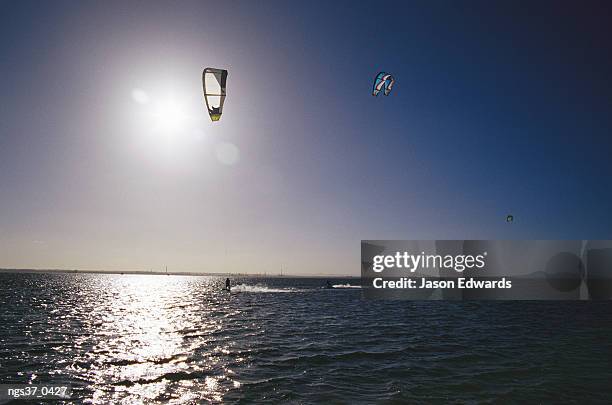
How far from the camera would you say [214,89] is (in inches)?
460

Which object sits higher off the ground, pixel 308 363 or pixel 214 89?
pixel 214 89

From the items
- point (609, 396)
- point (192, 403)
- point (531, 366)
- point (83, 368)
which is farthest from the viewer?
point (531, 366)

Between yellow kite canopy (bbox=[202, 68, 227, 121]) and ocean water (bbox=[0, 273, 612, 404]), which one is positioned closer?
ocean water (bbox=[0, 273, 612, 404])

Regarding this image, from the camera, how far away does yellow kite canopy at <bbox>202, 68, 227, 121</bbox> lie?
11.5 m

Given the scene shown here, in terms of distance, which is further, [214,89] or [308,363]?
[308,363]

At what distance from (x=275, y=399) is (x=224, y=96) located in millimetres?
9735

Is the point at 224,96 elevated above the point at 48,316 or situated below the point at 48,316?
above

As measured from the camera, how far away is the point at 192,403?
10289mm

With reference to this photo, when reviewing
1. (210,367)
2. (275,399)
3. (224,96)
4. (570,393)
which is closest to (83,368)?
(210,367)

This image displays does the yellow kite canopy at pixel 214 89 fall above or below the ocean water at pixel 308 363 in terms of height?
above

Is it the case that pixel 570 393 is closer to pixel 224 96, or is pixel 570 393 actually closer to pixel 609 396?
pixel 609 396

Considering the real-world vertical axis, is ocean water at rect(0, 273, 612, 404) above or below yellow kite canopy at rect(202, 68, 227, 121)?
below

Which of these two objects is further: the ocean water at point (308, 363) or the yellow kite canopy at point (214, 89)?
the yellow kite canopy at point (214, 89)

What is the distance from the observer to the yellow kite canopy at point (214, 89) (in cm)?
1152
